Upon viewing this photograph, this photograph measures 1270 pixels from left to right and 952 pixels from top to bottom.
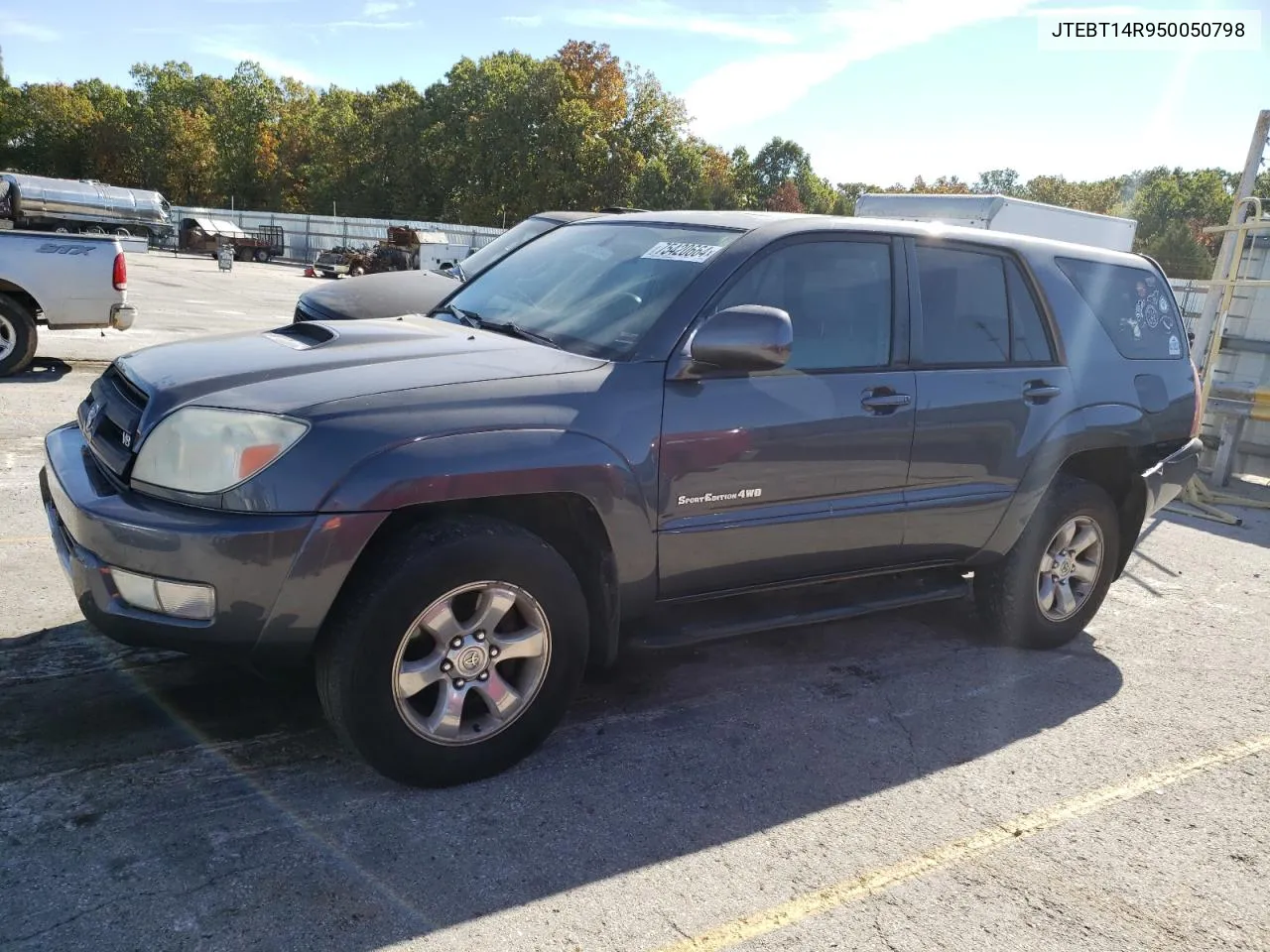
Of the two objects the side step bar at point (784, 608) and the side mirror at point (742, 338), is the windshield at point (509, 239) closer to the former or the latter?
the side step bar at point (784, 608)

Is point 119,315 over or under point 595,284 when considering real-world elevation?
under

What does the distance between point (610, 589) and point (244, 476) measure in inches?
47.0

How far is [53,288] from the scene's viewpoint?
915 centimetres

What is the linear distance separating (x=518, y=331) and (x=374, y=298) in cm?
494

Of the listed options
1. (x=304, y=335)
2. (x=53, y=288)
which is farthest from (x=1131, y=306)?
(x=53, y=288)

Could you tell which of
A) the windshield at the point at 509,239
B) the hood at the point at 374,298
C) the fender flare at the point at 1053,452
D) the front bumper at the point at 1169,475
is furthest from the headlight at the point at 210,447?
the windshield at the point at 509,239

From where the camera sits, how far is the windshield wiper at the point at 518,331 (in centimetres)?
354

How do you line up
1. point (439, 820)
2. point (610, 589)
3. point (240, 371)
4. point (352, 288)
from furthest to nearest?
1. point (352, 288)
2. point (610, 589)
3. point (240, 371)
4. point (439, 820)

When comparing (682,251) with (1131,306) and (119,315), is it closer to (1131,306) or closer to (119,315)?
(1131,306)

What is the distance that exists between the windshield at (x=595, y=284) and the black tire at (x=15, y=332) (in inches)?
262

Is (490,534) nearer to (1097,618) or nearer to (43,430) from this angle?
(1097,618)

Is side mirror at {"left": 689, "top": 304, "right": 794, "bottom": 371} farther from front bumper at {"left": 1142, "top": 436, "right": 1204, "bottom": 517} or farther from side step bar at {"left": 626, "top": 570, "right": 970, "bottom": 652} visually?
front bumper at {"left": 1142, "top": 436, "right": 1204, "bottom": 517}

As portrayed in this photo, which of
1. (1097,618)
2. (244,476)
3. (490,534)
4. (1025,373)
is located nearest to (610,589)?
(490,534)

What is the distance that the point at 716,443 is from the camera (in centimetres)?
331
